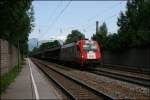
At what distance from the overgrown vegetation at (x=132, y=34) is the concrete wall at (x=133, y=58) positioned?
70 centimetres

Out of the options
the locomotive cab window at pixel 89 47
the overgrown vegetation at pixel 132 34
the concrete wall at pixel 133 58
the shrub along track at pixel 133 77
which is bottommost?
the shrub along track at pixel 133 77

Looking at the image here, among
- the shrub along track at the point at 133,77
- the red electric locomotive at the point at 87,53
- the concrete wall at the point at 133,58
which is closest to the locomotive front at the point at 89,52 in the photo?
the red electric locomotive at the point at 87,53

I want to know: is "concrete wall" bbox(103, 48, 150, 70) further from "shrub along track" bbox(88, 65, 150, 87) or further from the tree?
"shrub along track" bbox(88, 65, 150, 87)

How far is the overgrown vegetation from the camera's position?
146 ft

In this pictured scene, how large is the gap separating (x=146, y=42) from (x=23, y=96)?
29654mm

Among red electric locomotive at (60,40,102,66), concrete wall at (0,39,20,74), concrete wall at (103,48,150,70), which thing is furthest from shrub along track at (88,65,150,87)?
concrete wall at (103,48,150,70)

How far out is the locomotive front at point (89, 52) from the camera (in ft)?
125

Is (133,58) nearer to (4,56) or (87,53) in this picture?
(87,53)

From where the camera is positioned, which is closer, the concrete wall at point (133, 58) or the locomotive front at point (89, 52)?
the locomotive front at point (89, 52)

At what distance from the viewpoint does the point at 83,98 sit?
15.9m

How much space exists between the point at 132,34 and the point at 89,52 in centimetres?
990

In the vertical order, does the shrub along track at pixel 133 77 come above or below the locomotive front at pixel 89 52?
below

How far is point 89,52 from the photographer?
3903cm

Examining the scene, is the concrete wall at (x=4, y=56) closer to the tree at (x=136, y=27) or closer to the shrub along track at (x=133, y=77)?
the shrub along track at (x=133, y=77)
